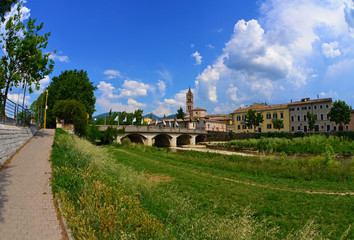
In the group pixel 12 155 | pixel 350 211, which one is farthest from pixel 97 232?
pixel 12 155

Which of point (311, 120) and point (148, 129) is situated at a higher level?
point (311, 120)

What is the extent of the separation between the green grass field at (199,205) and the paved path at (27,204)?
15.5 inches

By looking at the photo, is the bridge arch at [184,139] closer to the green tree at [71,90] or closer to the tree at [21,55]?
the green tree at [71,90]

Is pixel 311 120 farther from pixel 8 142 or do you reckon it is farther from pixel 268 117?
pixel 8 142

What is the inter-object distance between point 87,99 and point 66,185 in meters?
43.2

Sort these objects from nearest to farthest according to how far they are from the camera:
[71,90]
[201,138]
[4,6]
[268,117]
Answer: [4,6]
[71,90]
[201,138]
[268,117]

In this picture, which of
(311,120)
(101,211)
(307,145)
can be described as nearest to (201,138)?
(311,120)

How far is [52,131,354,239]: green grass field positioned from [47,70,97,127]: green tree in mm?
32876

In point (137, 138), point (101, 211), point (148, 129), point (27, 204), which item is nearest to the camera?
point (101, 211)

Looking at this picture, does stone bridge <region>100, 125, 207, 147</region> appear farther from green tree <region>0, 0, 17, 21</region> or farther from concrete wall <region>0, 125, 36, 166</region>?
concrete wall <region>0, 125, 36, 166</region>

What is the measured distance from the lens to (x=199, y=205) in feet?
27.5

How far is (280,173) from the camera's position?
49.6 feet

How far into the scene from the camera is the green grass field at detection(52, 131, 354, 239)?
4770 mm

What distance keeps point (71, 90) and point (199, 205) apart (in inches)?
1690
